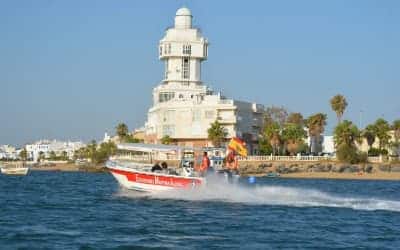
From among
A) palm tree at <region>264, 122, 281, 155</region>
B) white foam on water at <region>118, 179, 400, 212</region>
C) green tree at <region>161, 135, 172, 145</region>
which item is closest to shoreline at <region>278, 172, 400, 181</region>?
palm tree at <region>264, 122, 281, 155</region>

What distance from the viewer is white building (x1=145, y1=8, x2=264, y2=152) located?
11969 cm

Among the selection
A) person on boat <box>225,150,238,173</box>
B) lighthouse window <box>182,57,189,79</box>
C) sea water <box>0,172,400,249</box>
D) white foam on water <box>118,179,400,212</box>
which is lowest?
sea water <box>0,172,400,249</box>

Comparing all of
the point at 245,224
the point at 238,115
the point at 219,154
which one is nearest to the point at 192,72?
the point at 238,115

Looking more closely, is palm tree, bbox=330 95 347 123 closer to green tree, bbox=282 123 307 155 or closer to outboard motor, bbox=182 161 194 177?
green tree, bbox=282 123 307 155

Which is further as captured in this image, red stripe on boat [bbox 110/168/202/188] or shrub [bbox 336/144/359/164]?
shrub [bbox 336/144/359/164]

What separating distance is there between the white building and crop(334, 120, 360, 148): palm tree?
15940mm

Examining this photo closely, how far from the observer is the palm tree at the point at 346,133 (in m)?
111

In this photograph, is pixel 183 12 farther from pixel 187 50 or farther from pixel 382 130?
pixel 382 130

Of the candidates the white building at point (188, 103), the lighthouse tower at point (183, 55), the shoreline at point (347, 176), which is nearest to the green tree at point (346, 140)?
the shoreline at point (347, 176)

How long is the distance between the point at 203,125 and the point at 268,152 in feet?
34.5

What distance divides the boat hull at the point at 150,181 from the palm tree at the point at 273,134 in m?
73.2

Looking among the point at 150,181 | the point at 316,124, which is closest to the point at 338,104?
the point at 316,124

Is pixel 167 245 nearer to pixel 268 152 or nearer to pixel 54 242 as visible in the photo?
pixel 54 242

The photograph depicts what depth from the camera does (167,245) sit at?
988 inches
